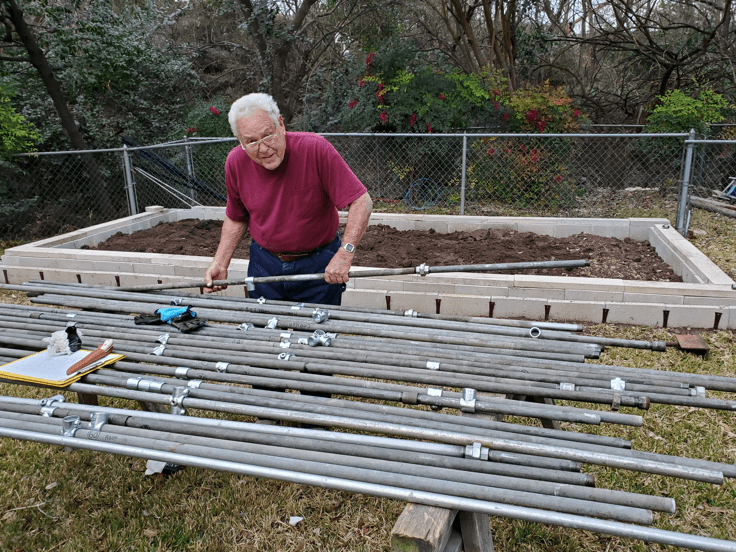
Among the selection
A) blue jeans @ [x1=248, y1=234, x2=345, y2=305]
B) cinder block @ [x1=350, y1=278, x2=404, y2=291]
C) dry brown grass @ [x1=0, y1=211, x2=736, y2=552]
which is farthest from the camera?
cinder block @ [x1=350, y1=278, x2=404, y2=291]

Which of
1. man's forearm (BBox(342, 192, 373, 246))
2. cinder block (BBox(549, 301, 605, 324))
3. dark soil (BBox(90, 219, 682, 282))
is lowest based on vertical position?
cinder block (BBox(549, 301, 605, 324))

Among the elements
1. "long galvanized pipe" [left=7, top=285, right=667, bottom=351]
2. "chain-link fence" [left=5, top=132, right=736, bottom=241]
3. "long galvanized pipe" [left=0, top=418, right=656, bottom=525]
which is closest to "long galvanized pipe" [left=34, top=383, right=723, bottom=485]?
"long galvanized pipe" [left=0, top=418, right=656, bottom=525]

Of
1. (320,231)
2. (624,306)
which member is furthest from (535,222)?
(320,231)

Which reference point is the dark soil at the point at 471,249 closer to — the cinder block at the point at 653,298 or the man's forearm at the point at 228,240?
the cinder block at the point at 653,298

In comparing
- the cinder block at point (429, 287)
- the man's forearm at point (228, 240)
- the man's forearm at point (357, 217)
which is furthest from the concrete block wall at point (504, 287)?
the man's forearm at point (357, 217)

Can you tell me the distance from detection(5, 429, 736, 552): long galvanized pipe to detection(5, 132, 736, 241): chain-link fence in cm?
739

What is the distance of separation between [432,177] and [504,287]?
5703mm

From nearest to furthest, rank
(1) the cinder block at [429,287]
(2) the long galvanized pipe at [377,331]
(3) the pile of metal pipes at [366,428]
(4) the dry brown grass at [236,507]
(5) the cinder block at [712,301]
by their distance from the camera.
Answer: (3) the pile of metal pipes at [366,428] < (2) the long galvanized pipe at [377,331] < (4) the dry brown grass at [236,507] < (5) the cinder block at [712,301] < (1) the cinder block at [429,287]

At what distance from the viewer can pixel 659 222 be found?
21.5 feet

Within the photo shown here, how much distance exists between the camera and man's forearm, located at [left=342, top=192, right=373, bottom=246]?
9.59ft

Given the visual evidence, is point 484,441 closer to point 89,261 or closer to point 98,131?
point 89,261

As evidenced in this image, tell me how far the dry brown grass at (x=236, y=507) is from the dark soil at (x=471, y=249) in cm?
251

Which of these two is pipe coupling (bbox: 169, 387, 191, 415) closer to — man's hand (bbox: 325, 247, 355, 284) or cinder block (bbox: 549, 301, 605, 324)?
man's hand (bbox: 325, 247, 355, 284)

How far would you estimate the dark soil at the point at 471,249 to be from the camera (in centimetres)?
555
